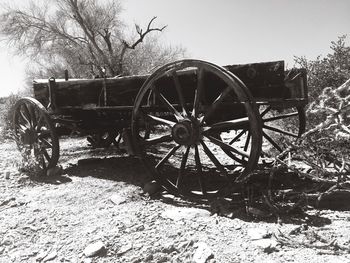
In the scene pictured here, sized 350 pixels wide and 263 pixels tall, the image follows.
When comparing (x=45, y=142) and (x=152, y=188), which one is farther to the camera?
(x=45, y=142)

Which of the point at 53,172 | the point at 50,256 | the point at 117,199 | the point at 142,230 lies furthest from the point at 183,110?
the point at 53,172

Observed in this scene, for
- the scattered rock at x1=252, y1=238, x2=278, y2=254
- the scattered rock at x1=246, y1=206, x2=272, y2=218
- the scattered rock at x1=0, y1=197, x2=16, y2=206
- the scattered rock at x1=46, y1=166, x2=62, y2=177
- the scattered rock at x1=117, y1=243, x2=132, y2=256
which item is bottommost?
the scattered rock at x1=117, y1=243, x2=132, y2=256

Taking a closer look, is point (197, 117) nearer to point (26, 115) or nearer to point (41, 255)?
point (41, 255)

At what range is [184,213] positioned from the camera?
3.71m

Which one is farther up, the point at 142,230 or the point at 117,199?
the point at 117,199

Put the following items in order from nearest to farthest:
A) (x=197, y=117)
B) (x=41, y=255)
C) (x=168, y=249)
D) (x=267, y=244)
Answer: (x=267, y=244), (x=168, y=249), (x=41, y=255), (x=197, y=117)

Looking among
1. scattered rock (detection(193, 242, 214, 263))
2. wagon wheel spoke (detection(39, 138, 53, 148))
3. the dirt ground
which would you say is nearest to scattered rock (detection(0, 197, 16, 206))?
the dirt ground

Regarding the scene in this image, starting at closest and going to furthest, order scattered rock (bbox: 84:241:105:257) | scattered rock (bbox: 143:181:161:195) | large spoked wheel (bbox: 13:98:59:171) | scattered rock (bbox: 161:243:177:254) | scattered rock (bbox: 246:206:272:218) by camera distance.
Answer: scattered rock (bbox: 161:243:177:254) → scattered rock (bbox: 84:241:105:257) → scattered rock (bbox: 246:206:272:218) → scattered rock (bbox: 143:181:161:195) → large spoked wheel (bbox: 13:98:59:171)

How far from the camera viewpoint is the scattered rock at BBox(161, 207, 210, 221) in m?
3.64

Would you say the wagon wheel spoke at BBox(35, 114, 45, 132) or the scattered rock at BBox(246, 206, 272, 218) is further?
the wagon wheel spoke at BBox(35, 114, 45, 132)

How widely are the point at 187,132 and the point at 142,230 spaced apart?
3.66ft

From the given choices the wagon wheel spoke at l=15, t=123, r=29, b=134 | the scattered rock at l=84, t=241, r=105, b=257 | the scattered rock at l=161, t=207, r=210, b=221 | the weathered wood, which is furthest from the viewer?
the wagon wheel spoke at l=15, t=123, r=29, b=134

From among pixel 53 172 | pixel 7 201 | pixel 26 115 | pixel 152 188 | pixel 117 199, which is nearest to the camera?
pixel 117 199

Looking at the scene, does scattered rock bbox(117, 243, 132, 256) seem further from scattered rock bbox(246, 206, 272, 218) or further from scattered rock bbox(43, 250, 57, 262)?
scattered rock bbox(246, 206, 272, 218)
